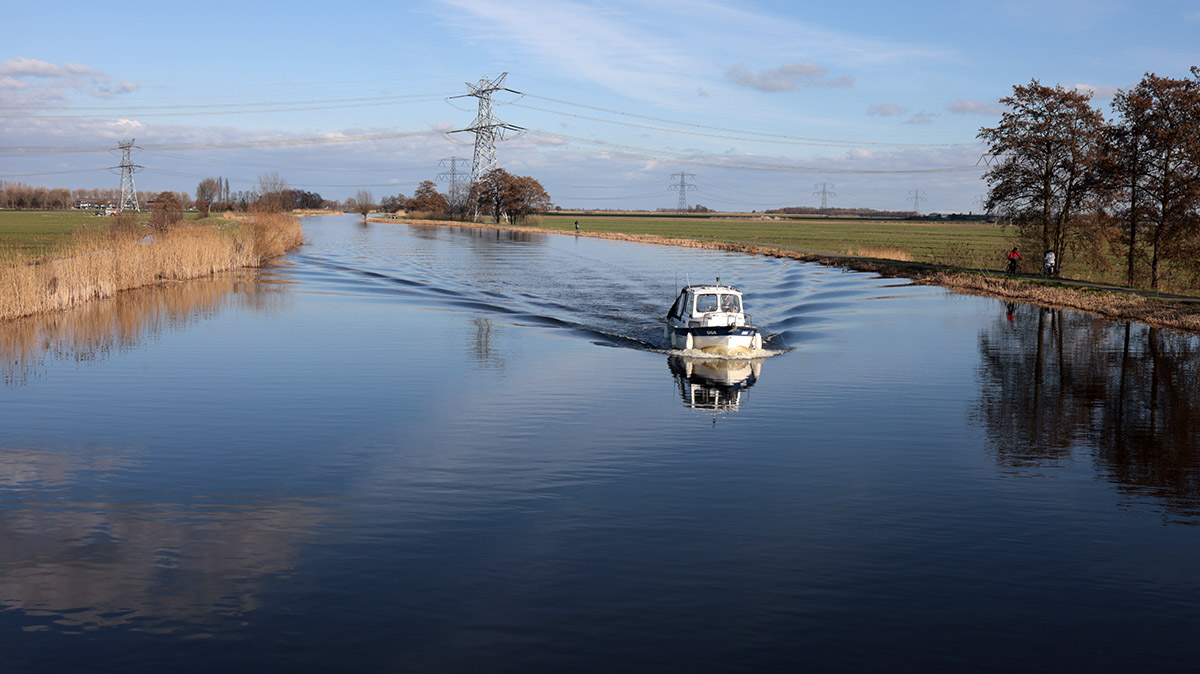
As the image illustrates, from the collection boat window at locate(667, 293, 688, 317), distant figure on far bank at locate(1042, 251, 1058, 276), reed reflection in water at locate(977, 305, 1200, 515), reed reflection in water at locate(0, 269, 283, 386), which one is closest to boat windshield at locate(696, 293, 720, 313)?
boat window at locate(667, 293, 688, 317)

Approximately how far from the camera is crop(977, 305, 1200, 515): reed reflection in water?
17172 millimetres

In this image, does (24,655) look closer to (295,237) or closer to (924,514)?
(924,514)

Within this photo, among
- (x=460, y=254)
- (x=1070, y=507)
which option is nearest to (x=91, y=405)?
(x=1070, y=507)

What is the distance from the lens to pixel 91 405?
69.4ft

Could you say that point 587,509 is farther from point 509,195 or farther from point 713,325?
point 509,195

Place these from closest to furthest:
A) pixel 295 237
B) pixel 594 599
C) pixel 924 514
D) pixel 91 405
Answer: pixel 594 599 → pixel 924 514 → pixel 91 405 → pixel 295 237

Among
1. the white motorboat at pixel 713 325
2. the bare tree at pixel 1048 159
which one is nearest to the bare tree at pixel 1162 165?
the bare tree at pixel 1048 159

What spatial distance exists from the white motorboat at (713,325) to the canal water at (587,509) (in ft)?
2.26

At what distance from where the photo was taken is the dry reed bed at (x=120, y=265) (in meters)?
35.3

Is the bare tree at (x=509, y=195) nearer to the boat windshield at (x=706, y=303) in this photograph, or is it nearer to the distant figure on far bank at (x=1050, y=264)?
the distant figure on far bank at (x=1050, y=264)

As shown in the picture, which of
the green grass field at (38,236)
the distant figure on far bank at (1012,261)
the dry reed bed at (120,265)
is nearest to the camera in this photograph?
the dry reed bed at (120,265)

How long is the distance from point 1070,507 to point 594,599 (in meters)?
8.27

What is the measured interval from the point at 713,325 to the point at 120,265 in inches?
1199

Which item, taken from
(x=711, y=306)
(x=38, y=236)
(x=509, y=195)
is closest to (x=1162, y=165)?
(x=711, y=306)
